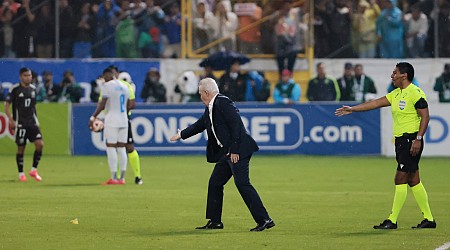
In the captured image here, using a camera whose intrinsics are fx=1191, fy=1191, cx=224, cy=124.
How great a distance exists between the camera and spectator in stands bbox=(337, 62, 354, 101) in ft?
106

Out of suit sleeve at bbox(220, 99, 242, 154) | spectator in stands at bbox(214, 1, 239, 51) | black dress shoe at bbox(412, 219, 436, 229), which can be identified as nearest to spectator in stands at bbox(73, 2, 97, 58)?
spectator in stands at bbox(214, 1, 239, 51)

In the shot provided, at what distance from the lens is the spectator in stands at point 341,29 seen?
3378 centimetres

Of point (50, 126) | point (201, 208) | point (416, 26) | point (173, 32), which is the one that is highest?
point (416, 26)

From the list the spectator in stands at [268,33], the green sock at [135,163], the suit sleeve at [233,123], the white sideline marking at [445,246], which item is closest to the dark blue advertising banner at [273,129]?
the spectator in stands at [268,33]

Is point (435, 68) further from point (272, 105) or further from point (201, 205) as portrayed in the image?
point (201, 205)

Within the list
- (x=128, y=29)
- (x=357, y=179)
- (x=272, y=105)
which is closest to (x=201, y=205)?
(x=357, y=179)

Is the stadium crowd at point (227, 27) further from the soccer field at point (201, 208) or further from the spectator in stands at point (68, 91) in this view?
the soccer field at point (201, 208)

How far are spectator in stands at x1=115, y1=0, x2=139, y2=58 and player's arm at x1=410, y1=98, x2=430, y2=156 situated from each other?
19.8 metres

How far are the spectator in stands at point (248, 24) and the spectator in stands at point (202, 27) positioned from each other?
82 centimetres

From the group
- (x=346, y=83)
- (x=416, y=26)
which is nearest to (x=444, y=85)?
(x=416, y=26)

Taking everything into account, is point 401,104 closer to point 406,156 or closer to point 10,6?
point 406,156

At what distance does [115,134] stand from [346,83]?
1103 centimetres

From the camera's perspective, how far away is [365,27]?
33906 millimetres

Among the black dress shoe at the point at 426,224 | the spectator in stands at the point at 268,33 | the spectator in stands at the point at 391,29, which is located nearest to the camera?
the black dress shoe at the point at 426,224
